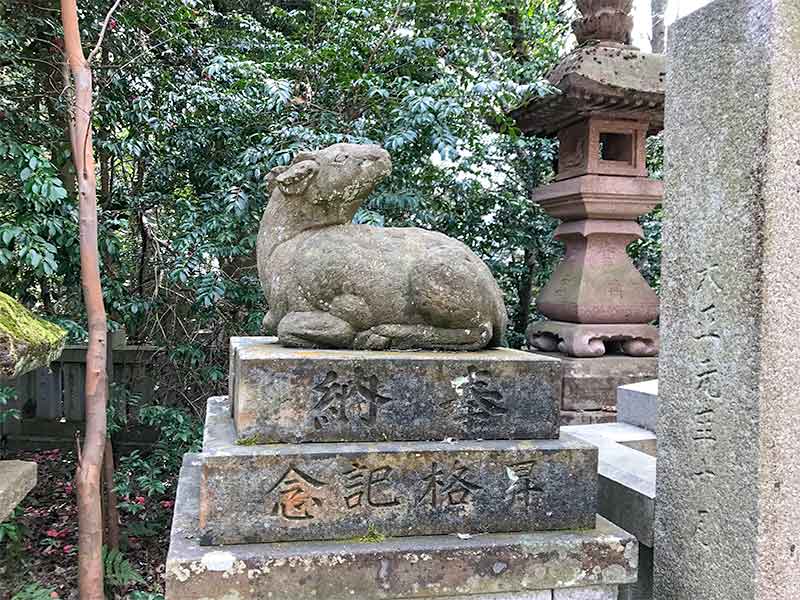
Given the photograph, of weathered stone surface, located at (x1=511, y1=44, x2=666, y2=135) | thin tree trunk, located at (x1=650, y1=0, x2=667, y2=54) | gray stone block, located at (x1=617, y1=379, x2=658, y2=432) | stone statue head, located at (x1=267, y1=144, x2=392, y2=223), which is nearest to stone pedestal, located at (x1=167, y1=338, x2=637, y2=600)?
stone statue head, located at (x1=267, y1=144, x2=392, y2=223)

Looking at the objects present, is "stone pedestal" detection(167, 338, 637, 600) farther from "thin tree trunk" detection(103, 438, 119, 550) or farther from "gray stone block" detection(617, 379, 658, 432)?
"thin tree trunk" detection(103, 438, 119, 550)

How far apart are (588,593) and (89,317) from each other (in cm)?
293

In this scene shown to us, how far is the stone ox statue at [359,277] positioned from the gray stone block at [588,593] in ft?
2.96

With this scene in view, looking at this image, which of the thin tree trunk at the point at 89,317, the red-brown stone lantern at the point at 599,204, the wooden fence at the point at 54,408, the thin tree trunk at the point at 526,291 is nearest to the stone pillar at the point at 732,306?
the thin tree trunk at the point at 89,317

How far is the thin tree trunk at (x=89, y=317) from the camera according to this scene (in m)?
3.52

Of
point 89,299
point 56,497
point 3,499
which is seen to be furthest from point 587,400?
point 56,497

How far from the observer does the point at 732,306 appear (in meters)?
1.96

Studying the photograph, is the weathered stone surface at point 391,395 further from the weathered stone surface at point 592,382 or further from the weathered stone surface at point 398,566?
the weathered stone surface at point 592,382

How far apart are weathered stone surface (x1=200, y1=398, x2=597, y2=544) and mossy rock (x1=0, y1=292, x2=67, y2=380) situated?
27.4 inches

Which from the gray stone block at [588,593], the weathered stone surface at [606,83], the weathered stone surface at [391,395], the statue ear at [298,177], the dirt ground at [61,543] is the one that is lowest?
the dirt ground at [61,543]

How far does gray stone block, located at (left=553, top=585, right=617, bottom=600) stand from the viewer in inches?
84.5

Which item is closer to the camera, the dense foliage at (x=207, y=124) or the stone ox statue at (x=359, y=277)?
the stone ox statue at (x=359, y=277)

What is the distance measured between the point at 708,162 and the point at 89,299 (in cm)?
312

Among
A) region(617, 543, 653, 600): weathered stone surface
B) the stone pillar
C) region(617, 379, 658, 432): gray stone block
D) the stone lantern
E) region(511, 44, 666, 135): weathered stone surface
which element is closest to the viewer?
the stone pillar
